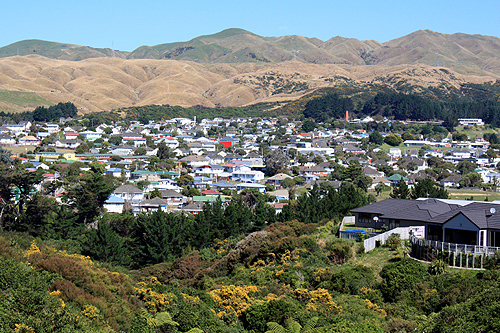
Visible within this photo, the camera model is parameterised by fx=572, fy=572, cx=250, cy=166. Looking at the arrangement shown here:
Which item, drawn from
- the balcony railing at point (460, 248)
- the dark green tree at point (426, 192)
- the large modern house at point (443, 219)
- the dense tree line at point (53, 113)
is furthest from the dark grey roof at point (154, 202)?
the dense tree line at point (53, 113)

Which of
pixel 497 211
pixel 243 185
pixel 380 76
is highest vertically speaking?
pixel 380 76

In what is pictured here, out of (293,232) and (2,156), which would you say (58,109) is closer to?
(2,156)

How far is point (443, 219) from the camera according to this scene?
69.1 feet

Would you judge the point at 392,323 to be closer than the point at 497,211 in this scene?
Yes

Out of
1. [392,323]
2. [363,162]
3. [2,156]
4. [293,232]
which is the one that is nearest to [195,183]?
[2,156]

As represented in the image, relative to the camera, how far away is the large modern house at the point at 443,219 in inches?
760

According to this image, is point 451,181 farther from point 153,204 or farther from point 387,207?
point 387,207

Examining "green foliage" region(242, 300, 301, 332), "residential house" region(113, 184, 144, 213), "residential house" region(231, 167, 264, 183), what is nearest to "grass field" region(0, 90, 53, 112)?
"residential house" region(231, 167, 264, 183)

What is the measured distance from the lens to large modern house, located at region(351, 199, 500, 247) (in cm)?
1931

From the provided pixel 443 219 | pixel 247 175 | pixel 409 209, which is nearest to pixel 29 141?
pixel 247 175

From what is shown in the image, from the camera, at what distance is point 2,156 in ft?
193

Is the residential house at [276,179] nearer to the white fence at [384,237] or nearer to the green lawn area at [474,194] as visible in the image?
the green lawn area at [474,194]

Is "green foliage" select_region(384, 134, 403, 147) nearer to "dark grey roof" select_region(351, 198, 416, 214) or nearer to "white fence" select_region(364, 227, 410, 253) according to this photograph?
"dark grey roof" select_region(351, 198, 416, 214)

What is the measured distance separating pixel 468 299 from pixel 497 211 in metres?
6.62
